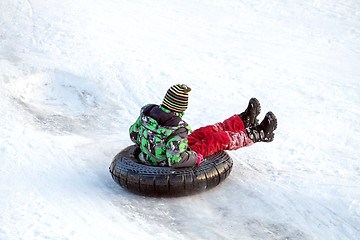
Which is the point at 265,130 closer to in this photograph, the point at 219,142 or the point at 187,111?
the point at 219,142

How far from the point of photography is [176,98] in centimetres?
460

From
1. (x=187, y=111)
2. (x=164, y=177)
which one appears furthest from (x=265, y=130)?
(x=187, y=111)

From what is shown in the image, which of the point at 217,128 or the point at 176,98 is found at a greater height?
the point at 176,98

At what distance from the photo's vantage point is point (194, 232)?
4.26 metres

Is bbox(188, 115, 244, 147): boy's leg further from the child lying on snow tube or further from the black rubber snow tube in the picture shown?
the black rubber snow tube

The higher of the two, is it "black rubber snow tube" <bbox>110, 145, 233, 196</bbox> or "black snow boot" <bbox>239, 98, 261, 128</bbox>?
"black snow boot" <bbox>239, 98, 261, 128</bbox>

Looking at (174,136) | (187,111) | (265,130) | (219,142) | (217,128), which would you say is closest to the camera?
(174,136)

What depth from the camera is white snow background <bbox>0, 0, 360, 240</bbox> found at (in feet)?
14.6

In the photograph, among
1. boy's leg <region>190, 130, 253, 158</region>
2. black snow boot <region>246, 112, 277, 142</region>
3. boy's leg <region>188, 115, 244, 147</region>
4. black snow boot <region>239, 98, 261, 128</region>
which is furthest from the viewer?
black snow boot <region>239, 98, 261, 128</region>

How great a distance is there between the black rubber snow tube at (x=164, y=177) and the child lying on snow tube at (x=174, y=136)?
0.09 m

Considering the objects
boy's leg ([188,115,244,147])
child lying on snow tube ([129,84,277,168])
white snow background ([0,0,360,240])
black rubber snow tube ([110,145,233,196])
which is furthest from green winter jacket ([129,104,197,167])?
boy's leg ([188,115,244,147])

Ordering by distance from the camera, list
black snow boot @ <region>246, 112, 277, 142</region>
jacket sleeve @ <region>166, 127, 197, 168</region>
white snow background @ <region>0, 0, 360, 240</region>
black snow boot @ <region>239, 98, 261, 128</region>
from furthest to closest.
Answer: black snow boot @ <region>239, 98, 261, 128</region> < black snow boot @ <region>246, 112, 277, 142</region> < jacket sleeve @ <region>166, 127, 197, 168</region> < white snow background @ <region>0, 0, 360, 240</region>

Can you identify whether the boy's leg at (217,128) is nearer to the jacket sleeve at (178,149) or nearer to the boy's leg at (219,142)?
the boy's leg at (219,142)

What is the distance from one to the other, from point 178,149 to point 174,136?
14cm
